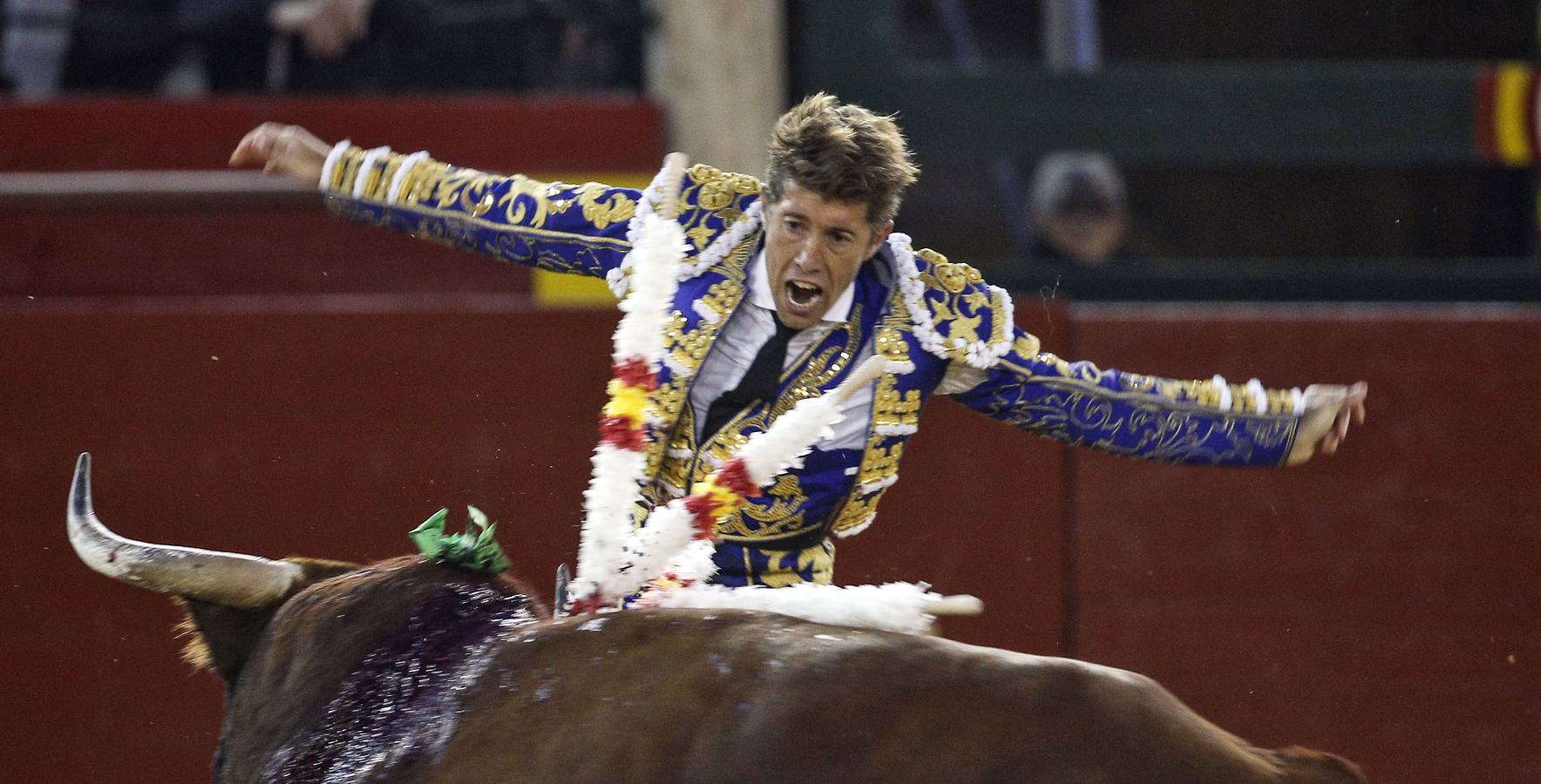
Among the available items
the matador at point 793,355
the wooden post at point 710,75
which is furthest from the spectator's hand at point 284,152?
the wooden post at point 710,75

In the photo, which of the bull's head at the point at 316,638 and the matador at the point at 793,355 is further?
the matador at the point at 793,355

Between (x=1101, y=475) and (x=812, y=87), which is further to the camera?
(x=812, y=87)

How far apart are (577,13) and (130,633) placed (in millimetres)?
2368

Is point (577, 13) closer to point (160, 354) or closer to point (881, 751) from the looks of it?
point (160, 354)

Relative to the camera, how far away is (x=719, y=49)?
Answer: 17.1 feet

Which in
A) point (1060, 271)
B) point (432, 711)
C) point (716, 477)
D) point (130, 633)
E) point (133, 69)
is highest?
point (133, 69)

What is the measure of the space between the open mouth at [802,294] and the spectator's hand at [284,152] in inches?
31.1

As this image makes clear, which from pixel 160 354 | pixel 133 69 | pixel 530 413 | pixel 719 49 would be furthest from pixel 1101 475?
pixel 133 69

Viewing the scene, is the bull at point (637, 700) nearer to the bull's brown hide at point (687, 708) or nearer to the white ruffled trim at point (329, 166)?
the bull's brown hide at point (687, 708)

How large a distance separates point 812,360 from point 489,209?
0.56 m

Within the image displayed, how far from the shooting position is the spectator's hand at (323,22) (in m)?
5.00

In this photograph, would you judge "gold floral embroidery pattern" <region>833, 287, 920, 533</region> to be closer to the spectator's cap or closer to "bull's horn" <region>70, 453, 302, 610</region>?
"bull's horn" <region>70, 453, 302, 610</region>

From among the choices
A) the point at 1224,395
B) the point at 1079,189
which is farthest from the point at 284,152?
the point at 1079,189

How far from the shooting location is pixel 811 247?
2416 mm
